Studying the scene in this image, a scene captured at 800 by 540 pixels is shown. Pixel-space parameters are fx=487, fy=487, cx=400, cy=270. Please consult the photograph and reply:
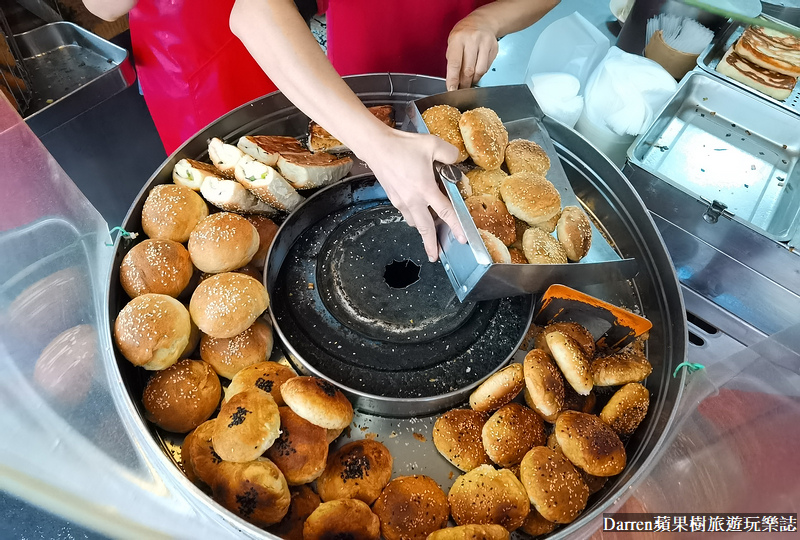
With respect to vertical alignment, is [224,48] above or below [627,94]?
above

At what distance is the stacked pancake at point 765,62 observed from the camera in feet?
7.16

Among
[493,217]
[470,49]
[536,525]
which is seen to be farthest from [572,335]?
[470,49]

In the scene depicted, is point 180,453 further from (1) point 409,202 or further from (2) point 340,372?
(1) point 409,202

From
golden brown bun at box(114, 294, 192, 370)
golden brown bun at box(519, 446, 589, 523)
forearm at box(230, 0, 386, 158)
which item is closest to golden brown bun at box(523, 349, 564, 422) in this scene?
golden brown bun at box(519, 446, 589, 523)

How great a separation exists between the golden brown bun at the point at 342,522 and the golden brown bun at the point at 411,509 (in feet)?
0.12

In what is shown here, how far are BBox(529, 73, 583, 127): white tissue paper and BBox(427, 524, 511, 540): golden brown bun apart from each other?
1.74 meters

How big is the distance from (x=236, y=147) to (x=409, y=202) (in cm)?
82

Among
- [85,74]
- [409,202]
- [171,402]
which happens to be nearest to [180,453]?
[171,402]

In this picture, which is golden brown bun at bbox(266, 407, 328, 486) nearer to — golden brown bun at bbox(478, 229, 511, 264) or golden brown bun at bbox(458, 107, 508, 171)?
golden brown bun at bbox(478, 229, 511, 264)

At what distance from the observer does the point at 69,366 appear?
1.28 meters

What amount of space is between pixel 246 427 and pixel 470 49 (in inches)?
62.5

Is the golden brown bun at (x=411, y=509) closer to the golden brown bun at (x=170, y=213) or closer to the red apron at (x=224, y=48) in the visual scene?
the golden brown bun at (x=170, y=213)

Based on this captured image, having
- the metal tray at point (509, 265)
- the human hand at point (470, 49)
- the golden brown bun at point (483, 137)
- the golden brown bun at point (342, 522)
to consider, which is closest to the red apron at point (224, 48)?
the human hand at point (470, 49)

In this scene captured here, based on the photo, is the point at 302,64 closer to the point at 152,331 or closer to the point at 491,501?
the point at 152,331
